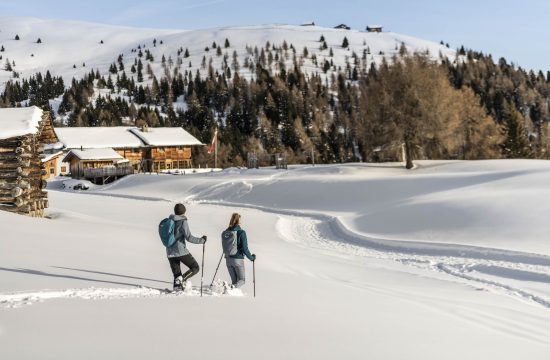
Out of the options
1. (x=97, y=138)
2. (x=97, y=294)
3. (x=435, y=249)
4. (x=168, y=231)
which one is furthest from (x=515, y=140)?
(x=97, y=294)

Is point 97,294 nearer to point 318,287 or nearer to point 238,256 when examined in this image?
point 238,256

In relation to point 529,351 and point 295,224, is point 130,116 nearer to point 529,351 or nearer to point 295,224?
point 295,224

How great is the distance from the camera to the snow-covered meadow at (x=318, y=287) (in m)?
6.92

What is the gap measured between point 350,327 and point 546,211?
638 inches

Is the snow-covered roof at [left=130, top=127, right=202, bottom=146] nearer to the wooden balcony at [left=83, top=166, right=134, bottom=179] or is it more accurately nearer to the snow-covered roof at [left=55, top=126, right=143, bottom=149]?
the snow-covered roof at [left=55, top=126, right=143, bottom=149]

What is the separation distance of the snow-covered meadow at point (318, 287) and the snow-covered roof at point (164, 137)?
56.8 m

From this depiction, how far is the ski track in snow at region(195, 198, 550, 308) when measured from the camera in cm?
1373

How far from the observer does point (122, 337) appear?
6.65 metres

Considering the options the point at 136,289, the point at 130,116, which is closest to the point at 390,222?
the point at 136,289

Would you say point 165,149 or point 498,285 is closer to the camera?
point 498,285

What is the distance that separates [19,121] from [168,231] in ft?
53.0

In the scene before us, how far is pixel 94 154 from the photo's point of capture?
77250 mm

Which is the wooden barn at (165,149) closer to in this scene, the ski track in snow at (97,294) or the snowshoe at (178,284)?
the snowshoe at (178,284)

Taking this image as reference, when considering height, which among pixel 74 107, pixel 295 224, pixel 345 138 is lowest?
pixel 295 224
